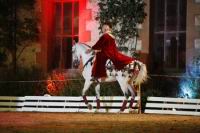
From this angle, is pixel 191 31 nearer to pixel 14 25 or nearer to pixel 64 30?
pixel 64 30

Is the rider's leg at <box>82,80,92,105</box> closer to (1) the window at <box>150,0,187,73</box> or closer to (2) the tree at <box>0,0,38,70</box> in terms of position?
(1) the window at <box>150,0,187,73</box>

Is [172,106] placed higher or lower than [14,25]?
lower

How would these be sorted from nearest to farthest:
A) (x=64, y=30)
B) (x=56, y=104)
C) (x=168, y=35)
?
(x=56, y=104), (x=168, y=35), (x=64, y=30)

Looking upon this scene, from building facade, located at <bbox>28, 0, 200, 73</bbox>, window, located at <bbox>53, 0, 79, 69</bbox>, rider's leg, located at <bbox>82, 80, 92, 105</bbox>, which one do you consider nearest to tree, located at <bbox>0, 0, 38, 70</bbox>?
building facade, located at <bbox>28, 0, 200, 73</bbox>

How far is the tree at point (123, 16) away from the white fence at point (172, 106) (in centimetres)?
264

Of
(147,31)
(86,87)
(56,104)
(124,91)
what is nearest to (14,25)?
(56,104)

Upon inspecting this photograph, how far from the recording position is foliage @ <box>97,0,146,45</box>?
18.4 m

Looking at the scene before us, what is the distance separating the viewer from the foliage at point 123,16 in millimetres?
18391

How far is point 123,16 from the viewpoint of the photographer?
60.8ft

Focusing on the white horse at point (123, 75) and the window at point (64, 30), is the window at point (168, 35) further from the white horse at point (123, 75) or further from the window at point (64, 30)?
the window at point (64, 30)

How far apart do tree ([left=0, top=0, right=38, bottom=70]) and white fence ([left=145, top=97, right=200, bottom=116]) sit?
511 centimetres

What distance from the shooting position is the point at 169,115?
1620cm

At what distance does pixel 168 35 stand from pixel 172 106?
10.0 ft

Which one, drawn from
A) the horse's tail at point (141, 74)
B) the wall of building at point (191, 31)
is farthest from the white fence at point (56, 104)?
A: the wall of building at point (191, 31)
